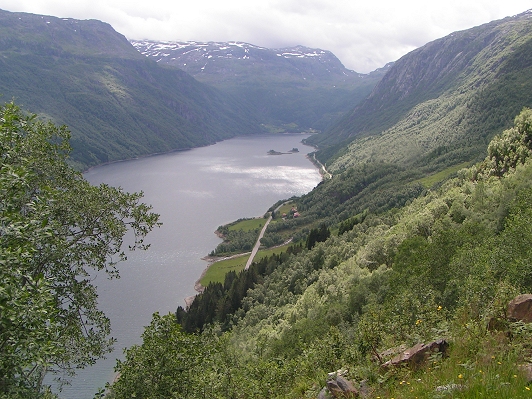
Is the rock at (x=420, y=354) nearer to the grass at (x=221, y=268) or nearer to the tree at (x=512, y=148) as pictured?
the tree at (x=512, y=148)

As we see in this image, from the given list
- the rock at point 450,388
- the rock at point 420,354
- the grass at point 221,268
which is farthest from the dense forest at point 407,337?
the grass at point 221,268

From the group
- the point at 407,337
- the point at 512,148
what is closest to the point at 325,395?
the point at 407,337

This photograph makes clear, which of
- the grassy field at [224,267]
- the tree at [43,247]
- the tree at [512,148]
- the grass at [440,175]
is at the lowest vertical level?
the grassy field at [224,267]

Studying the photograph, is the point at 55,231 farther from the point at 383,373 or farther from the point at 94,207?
the point at 383,373

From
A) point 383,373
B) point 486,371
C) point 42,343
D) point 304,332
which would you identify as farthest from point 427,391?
point 304,332

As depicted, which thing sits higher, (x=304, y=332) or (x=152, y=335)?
(x=152, y=335)

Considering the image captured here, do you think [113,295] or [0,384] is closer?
[0,384]

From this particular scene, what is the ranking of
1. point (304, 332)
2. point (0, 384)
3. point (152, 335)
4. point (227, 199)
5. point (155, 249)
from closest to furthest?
point (0, 384)
point (152, 335)
point (304, 332)
point (155, 249)
point (227, 199)
